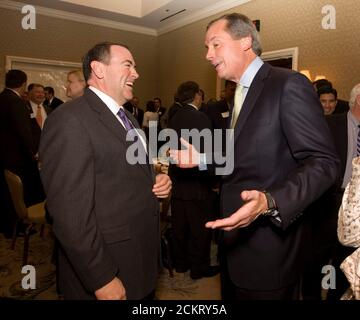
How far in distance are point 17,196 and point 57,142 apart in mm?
1929

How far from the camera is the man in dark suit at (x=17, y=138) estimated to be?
12.4ft

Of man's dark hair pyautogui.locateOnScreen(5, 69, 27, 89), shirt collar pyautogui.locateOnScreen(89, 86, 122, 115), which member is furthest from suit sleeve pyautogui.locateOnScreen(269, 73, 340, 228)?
man's dark hair pyautogui.locateOnScreen(5, 69, 27, 89)

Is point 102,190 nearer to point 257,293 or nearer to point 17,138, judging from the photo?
point 257,293

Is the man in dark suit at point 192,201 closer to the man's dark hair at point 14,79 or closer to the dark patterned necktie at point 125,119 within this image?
the dark patterned necktie at point 125,119

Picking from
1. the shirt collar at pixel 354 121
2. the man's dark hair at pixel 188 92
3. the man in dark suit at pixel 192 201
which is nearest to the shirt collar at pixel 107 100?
the man in dark suit at pixel 192 201

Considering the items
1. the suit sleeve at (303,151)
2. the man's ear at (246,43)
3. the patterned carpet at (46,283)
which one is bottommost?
the patterned carpet at (46,283)

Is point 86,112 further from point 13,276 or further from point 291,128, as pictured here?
point 13,276

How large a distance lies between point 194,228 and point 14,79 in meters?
2.79

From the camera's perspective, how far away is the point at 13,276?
3027 millimetres

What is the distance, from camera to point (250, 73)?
154 cm

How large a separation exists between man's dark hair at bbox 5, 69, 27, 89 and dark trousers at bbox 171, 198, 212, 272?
7.89 feet

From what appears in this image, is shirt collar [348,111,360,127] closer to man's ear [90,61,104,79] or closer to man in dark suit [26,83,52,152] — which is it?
man's ear [90,61,104,79]

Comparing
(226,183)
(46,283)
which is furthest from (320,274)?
(46,283)

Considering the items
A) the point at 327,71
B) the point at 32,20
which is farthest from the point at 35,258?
the point at 32,20
